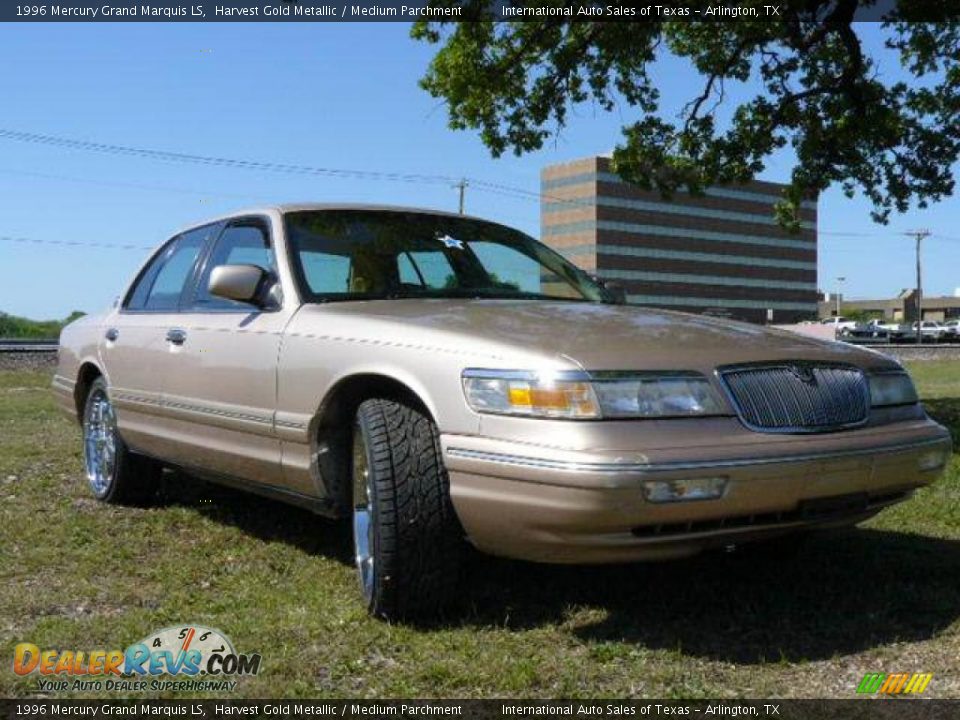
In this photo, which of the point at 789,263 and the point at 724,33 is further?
the point at 789,263

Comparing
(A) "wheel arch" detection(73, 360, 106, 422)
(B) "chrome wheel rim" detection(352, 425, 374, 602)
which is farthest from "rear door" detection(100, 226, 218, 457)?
(B) "chrome wheel rim" detection(352, 425, 374, 602)

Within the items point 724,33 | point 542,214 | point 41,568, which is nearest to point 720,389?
point 41,568

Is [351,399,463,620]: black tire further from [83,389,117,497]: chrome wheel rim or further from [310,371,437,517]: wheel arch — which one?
[83,389,117,497]: chrome wheel rim

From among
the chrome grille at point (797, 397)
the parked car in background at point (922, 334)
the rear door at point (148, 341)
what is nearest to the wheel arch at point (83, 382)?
the rear door at point (148, 341)

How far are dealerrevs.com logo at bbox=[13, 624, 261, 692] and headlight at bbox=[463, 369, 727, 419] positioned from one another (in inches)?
43.8

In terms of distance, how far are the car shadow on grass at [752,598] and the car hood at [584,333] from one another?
897mm

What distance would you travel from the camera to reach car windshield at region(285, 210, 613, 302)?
4344 mm

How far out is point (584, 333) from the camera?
135 inches

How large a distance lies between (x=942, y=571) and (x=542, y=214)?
92.8 metres

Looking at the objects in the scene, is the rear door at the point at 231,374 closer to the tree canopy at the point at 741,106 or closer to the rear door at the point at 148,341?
the rear door at the point at 148,341

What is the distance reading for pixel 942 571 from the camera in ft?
13.8

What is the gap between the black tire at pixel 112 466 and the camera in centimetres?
553

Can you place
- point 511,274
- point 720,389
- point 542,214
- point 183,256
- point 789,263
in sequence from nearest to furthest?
point 720,389, point 511,274, point 183,256, point 542,214, point 789,263

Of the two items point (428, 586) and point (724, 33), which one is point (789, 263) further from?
point (428, 586)
